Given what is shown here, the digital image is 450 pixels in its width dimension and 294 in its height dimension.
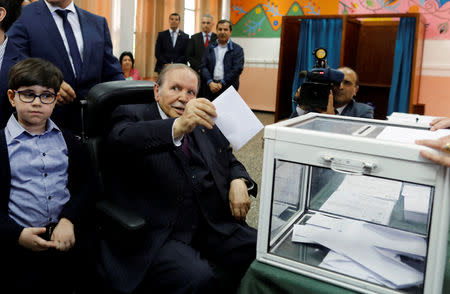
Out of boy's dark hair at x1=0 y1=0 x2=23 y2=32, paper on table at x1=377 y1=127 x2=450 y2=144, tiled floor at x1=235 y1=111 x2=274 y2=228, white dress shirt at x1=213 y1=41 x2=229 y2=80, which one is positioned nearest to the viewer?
paper on table at x1=377 y1=127 x2=450 y2=144

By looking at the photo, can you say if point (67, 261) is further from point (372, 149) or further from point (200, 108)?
point (372, 149)

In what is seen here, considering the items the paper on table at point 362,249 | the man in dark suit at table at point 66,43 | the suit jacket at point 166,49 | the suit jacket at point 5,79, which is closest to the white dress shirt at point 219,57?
the suit jacket at point 166,49

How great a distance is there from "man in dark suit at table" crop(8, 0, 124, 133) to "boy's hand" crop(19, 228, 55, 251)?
62cm

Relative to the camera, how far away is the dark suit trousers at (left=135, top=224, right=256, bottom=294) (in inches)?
44.8

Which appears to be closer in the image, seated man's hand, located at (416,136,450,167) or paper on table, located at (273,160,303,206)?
seated man's hand, located at (416,136,450,167)

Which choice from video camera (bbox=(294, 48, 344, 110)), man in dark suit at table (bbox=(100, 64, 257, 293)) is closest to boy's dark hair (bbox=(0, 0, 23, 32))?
man in dark suit at table (bbox=(100, 64, 257, 293))

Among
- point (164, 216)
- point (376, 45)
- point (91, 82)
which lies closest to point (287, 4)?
point (376, 45)

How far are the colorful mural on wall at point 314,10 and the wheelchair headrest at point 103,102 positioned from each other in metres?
5.64

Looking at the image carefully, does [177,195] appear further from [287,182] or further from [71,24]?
[71,24]

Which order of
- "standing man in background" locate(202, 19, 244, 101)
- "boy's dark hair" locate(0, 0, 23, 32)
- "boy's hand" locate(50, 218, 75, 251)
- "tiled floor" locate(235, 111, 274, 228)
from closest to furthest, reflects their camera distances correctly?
"boy's hand" locate(50, 218, 75, 251) → "boy's dark hair" locate(0, 0, 23, 32) → "tiled floor" locate(235, 111, 274, 228) → "standing man in background" locate(202, 19, 244, 101)

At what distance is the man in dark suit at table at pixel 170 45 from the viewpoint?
5500 millimetres

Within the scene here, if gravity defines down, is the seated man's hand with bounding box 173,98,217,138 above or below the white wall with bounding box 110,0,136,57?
below

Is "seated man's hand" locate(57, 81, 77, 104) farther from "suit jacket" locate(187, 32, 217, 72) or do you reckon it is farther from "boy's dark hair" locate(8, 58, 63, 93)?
"suit jacket" locate(187, 32, 217, 72)

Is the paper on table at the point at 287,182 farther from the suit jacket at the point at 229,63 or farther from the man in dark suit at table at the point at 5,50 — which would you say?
the suit jacket at the point at 229,63
